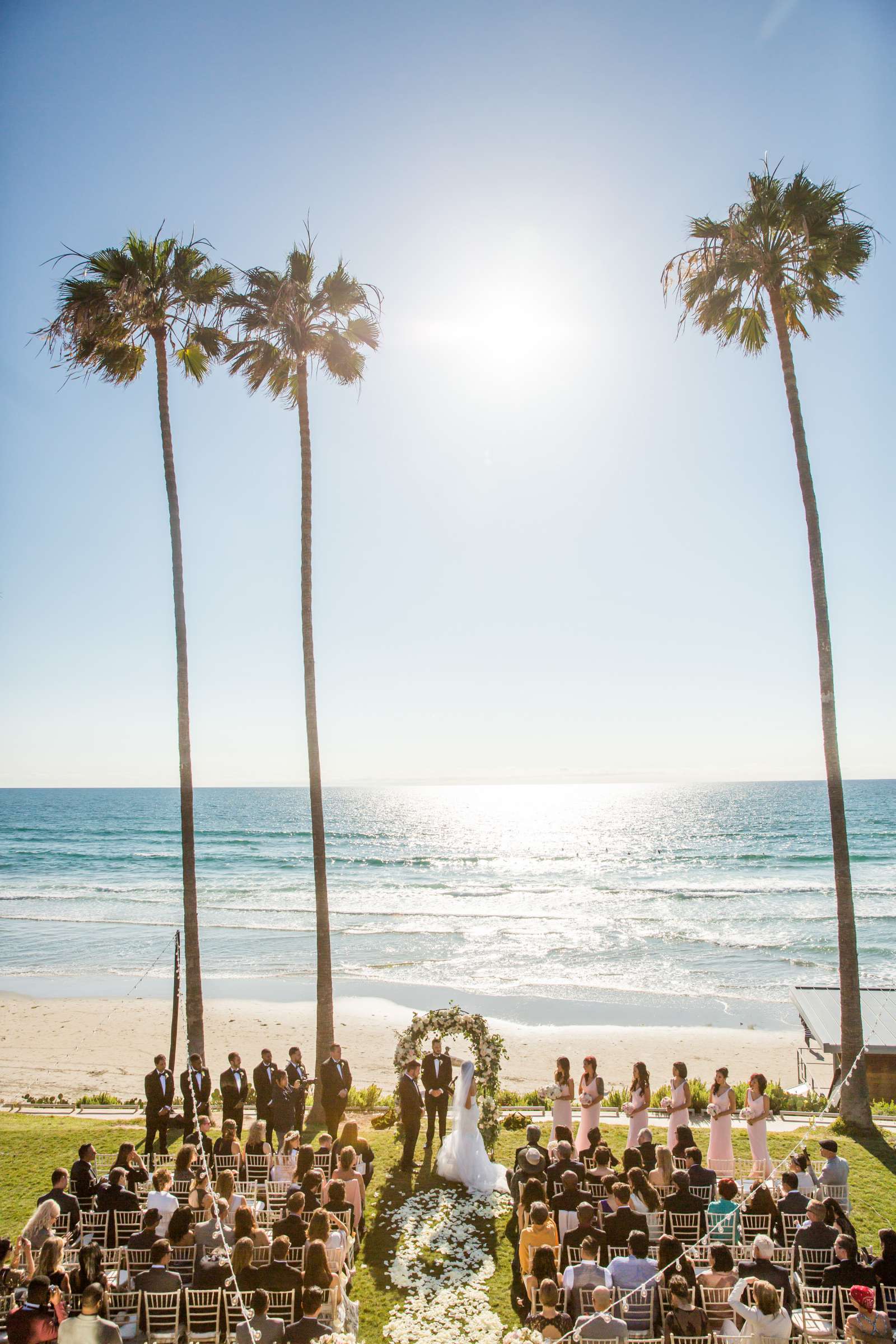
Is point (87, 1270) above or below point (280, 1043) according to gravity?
above

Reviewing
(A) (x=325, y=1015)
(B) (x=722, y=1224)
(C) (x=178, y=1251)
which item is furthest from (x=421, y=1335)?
(A) (x=325, y=1015)

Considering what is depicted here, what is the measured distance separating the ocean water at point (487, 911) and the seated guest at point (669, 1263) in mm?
20097

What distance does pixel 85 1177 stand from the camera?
8867mm

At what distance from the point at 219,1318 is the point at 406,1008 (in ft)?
70.9

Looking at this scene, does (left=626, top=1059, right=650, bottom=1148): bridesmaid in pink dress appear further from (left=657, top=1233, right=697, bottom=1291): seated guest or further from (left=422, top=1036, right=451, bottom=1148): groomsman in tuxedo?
(left=657, top=1233, right=697, bottom=1291): seated guest

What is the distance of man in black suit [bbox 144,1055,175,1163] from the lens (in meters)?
11.4

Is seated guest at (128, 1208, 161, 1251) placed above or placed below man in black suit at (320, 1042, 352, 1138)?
above

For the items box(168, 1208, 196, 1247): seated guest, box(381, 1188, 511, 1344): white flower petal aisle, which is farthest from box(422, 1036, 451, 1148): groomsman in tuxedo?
box(168, 1208, 196, 1247): seated guest

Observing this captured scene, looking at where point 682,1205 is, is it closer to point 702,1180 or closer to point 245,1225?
point 702,1180

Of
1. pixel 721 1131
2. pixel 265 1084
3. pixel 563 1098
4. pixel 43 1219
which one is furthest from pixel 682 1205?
pixel 265 1084

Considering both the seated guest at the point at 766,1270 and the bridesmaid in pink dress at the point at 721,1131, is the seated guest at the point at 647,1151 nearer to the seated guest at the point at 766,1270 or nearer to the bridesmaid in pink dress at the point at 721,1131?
the bridesmaid in pink dress at the point at 721,1131

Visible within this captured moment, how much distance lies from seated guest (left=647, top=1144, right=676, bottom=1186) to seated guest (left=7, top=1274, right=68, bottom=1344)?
5574mm

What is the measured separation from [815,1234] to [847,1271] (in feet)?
2.28

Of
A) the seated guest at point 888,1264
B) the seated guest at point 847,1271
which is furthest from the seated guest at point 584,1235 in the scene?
the seated guest at point 888,1264
